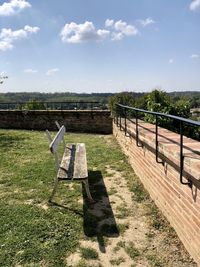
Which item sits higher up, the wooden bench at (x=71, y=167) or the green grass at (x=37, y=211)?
the wooden bench at (x=71, y=167)

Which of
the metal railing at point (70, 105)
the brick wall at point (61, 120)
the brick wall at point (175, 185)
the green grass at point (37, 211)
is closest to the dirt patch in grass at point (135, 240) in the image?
the brick wall at point (175, 185)

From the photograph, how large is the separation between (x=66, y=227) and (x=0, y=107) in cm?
1337

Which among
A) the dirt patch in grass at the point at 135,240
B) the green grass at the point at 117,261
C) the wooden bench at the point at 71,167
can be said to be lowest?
the green grass at the point at 117,261

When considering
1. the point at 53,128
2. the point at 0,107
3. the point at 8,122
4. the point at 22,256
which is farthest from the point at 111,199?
the point at 0,107

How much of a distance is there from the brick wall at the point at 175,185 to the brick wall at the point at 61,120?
306 inches

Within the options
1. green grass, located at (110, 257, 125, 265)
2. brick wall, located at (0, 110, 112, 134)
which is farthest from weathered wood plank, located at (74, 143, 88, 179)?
brick wall, located at (0, 110, 112, 134)

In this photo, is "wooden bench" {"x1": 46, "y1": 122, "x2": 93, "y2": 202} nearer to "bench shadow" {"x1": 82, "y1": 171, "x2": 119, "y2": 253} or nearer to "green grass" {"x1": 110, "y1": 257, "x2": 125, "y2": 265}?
"bench shadow" {"x1": 82, "y1": 171, "x2": 119, "y2": 253}

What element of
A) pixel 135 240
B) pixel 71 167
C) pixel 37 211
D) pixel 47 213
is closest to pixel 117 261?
pixel 135 240

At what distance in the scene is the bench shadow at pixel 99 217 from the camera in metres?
4.24

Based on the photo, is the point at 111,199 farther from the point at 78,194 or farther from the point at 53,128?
the point at 53,128

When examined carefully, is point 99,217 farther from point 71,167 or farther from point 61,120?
point 61,120

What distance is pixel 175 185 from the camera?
4.02m

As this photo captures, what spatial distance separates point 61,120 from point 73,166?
29.5 ft

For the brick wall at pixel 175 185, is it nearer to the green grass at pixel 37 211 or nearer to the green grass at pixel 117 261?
the green grass at pixel 117 261
